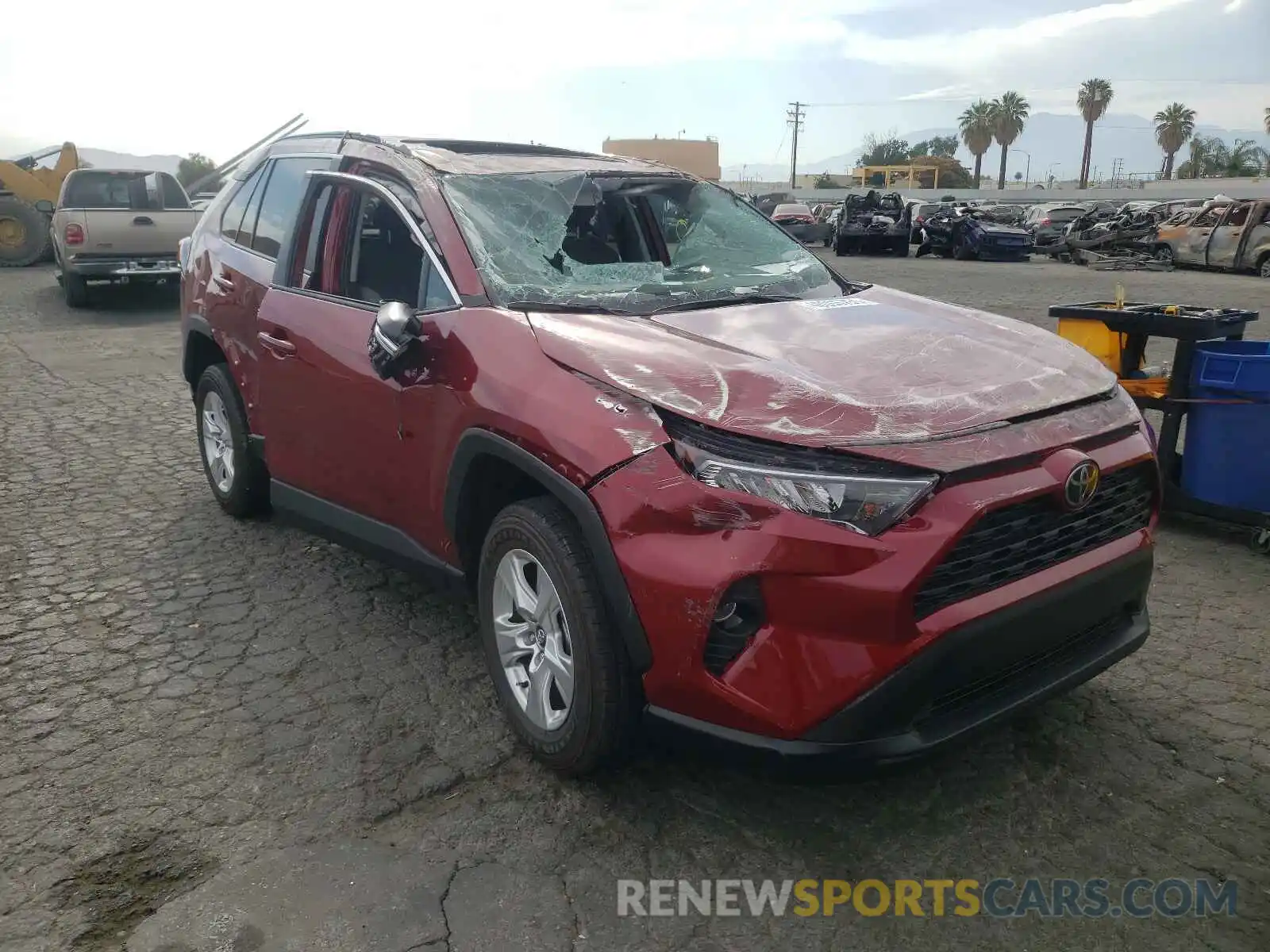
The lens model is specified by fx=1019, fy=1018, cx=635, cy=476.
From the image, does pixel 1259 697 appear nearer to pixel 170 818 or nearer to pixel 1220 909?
pixel 1220 909

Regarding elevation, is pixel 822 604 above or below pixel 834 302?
below

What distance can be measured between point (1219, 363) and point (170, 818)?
455 centimetres

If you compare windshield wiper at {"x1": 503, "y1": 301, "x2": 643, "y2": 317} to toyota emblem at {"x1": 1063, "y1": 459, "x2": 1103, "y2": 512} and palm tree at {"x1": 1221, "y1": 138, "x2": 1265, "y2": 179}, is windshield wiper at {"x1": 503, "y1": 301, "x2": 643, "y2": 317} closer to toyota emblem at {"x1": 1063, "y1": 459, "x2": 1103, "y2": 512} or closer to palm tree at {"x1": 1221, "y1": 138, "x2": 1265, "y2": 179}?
toyota emblem at {"x1": 1063, "y1": 459, "x2": 1103, "y2": 512}

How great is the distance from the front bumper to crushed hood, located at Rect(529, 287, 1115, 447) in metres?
0.19

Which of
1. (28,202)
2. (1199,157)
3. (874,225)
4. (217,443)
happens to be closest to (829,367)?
(217,443)

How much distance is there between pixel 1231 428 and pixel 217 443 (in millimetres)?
4841

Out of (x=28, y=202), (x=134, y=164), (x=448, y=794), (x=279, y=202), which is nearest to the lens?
(x=448, y=794)

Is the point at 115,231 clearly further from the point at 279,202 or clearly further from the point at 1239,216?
the point at 1239,216

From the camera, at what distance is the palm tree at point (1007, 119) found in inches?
3196

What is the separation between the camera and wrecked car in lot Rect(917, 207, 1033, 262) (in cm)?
2598

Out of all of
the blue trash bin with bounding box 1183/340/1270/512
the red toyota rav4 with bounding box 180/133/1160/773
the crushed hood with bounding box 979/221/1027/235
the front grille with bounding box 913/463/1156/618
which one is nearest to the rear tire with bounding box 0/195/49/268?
the red toyota rav4 with bounding box 180/133/1160/773

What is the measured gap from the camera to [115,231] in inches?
520

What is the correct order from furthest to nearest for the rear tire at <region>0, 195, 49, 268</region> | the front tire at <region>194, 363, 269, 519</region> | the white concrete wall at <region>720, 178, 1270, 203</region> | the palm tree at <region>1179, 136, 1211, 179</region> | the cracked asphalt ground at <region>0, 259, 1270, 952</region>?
1. the palm tree at <region>1179, 136, 1211, 179</region>
2. the white concrete wall at <region>720, 178, 1270, 203</region>
3. the rear tire at <region>0, 195, 49, 268</region>
4. the front tire at <region>194, 363, 269, 519</region>
5. the cracked asphalt ground at <region>0, 259, 1270, 952</region>

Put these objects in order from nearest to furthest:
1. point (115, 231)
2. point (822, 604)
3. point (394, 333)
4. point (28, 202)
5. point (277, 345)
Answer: point (822, 604) < point (394, 333) < point (277, 345) < point (115, 231) < point (28, 202)
